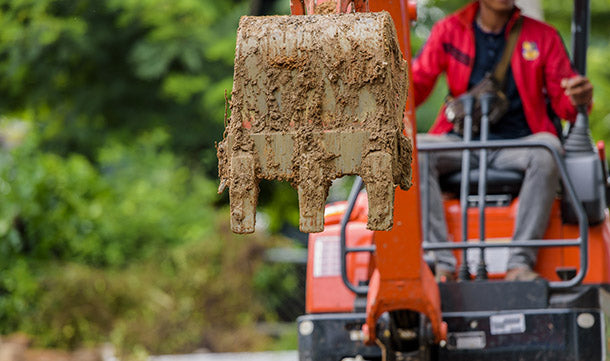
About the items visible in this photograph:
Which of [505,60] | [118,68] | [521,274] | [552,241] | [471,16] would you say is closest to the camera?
[552,241]

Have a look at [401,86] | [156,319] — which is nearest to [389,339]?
[401,86]

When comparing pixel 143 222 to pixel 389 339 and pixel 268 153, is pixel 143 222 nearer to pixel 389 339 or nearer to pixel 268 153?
pixel 389 339

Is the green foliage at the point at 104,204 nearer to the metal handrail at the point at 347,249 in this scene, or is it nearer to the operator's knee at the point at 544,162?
the metal handrail at the point at 347,249

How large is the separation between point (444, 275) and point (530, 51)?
4.83 feet

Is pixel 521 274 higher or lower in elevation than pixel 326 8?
lower

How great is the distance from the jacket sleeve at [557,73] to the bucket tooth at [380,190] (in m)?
2.56

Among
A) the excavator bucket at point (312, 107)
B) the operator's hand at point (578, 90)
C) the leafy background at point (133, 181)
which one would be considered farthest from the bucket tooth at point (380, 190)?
the leafy background at point (133, 181)

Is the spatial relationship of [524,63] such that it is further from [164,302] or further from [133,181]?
[133,181]

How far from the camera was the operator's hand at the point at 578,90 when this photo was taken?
198 inches

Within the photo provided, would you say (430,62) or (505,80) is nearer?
(505,80)

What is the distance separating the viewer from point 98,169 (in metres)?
11.3

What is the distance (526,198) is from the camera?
4.70 metres

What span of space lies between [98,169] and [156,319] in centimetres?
286

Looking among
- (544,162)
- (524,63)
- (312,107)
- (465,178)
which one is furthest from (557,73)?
(312,107)
